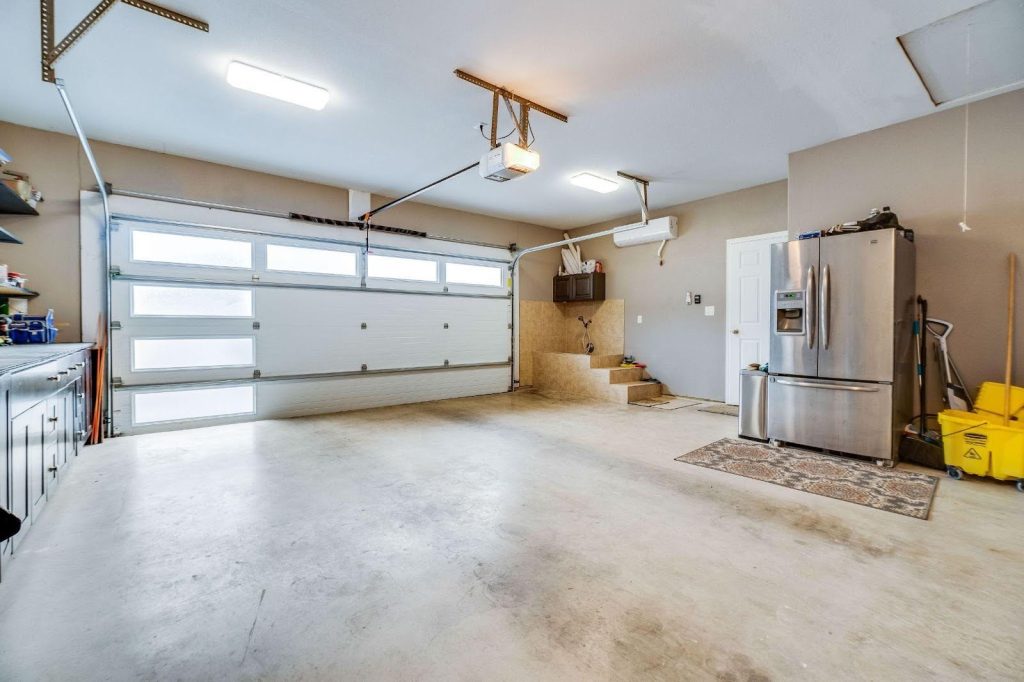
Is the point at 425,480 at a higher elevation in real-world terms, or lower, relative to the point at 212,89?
lower

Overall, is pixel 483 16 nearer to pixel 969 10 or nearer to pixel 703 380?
pixel 969 10

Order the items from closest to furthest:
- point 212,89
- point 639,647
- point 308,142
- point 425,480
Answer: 1. point 639,647
2. point 425,480
3. point 212,89
4. point 308,142

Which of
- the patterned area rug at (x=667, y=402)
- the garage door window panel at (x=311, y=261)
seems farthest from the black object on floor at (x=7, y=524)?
the patterned area rug at (x=667, y=402)

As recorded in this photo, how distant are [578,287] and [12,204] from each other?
285 inches

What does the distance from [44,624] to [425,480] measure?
6.58ft

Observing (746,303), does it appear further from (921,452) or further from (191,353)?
(191,353)

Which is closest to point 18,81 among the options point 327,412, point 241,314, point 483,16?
point 241,314

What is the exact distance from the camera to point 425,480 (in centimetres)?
334

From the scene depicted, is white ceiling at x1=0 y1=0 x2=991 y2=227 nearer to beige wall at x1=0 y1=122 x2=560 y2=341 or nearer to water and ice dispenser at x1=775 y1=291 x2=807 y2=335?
beige wall at x1=0 y1=122 x2=560 y2=341

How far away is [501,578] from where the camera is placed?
2031mm

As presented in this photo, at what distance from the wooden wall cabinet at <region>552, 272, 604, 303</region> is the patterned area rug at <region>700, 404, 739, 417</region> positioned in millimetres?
2818

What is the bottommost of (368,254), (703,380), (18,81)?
(703,380)

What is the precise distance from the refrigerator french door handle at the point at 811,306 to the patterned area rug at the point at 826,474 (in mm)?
1072

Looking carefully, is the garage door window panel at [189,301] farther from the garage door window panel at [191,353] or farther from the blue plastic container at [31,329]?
the blue plastic container at [31,329]
